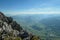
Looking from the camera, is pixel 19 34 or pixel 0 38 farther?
pixel 19 34

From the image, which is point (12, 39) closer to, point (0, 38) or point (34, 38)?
point (0, 38)

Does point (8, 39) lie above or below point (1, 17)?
below

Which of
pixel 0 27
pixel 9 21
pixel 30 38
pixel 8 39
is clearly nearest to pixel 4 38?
pixel 8 39

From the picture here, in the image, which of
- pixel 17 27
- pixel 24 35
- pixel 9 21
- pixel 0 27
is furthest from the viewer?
pixel 9 21

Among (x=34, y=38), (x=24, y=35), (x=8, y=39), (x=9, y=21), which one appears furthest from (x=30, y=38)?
(x=9, y=21)

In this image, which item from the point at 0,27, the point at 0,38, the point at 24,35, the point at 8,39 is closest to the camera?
the point at 8,39

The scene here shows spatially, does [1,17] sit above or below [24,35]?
above

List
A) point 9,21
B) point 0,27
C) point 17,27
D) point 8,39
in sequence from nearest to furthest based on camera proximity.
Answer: point 8,39 → point 0,27 → point 17,27 → point 9,21

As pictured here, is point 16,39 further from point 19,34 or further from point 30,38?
point 19,34

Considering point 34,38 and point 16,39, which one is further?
point 34,38
